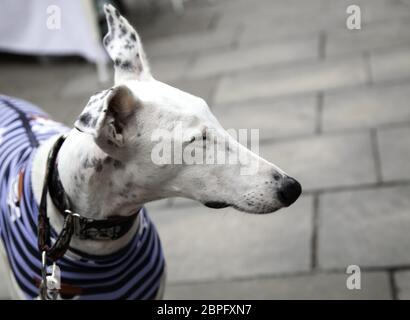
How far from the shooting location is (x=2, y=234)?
2.51 m

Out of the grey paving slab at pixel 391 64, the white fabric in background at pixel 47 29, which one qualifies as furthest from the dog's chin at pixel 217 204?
the white fabric in background at pixel 47 29

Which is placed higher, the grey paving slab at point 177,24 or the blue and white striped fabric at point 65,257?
the grey paving slab at point 177,24

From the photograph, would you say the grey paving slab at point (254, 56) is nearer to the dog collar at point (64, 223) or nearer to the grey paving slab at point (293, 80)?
the grey paving slab at point (293, 80)

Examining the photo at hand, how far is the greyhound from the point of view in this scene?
6.51ft

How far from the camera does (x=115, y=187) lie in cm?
207

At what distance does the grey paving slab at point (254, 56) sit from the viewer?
6324mm

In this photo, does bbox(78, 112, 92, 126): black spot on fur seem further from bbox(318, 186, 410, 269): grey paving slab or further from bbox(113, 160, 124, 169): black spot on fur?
bbox(318, 186, 410, 269): grey paving slab

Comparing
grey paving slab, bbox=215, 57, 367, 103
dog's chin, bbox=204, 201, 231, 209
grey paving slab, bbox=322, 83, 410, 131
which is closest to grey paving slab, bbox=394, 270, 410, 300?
dog's chin, bbox=204, 201, 231, 209

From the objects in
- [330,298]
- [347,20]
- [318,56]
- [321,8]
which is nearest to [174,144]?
[330,298]

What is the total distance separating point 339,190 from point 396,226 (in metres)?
0.54

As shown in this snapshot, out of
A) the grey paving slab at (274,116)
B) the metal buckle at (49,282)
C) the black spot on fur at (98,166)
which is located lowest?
the metal buckle at (49,282)

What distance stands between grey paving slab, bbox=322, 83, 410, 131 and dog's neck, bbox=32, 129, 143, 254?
9.53ft

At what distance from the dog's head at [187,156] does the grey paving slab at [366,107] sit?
2.81 metres
